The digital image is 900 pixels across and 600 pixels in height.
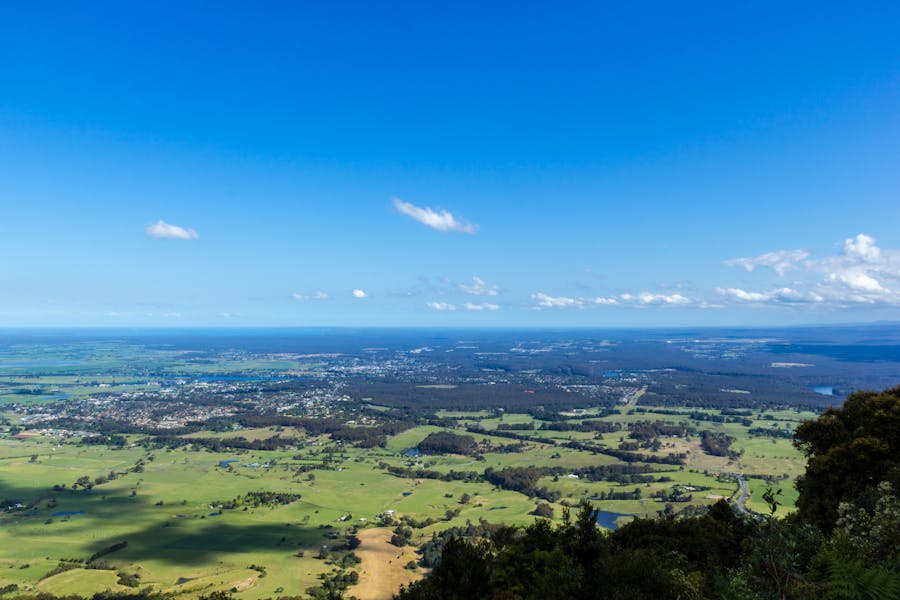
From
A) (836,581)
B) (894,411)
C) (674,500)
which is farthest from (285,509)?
(836,581)

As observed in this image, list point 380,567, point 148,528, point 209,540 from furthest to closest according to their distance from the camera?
1. point 148,528
2. point 209,540
3. point 380,567

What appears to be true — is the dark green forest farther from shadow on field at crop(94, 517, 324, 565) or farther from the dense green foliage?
shadow on field at crop(94, 517, 324, 565)

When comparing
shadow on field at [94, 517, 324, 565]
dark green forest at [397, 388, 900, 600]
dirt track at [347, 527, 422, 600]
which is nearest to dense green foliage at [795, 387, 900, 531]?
dark green forest at [397, 388, 900, 600]

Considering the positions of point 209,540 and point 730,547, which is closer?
point 730,547

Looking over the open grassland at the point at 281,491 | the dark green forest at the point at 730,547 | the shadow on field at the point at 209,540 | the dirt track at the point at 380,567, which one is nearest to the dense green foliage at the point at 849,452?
the dark green forest at the point at 730,547

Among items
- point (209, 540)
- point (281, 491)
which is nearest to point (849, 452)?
point (209, 540)

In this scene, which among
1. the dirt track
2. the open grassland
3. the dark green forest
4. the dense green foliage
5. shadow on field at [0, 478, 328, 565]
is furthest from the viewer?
shadow on field at [0, 478, 328, 565]

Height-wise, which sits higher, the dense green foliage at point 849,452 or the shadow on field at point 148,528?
the dense green foliage at point 849,452

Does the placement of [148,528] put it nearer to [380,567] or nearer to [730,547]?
[380,567]

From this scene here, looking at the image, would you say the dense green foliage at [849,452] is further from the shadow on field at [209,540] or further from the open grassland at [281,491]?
the shadow on field at [209,540]

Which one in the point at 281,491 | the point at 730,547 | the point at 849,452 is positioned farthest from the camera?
the point at 281,491

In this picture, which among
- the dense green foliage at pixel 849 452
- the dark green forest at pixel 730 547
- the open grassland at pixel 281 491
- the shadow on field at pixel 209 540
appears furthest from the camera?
the shadow on field at pixel 209 540
